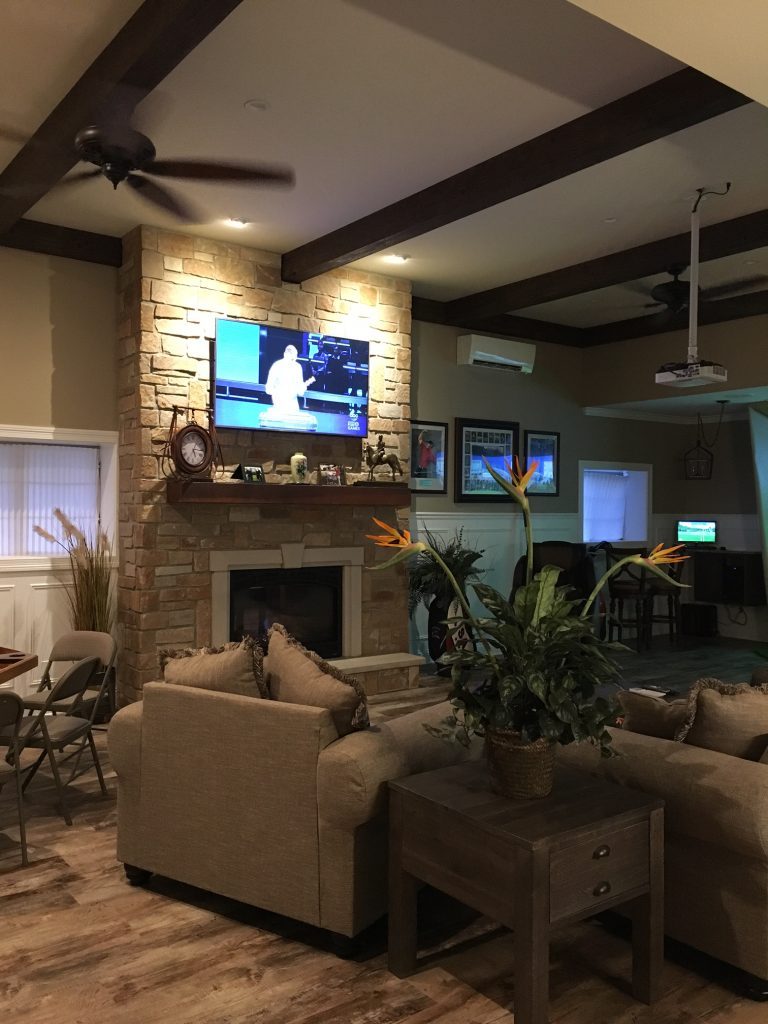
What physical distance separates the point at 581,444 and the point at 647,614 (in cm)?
185

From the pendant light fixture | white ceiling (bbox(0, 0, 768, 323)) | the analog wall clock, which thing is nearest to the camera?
white ceiling (bbox(0, 0, 768, 323))

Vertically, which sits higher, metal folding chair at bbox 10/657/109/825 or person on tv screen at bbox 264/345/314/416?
person on tv screen at bbox 264/345/314/416

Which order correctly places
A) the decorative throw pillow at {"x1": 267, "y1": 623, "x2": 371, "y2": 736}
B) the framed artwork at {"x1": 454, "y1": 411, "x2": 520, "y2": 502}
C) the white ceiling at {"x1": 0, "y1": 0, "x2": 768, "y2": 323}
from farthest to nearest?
the framed artwork at {"x1": 454, "y1": 411, "x2": 520, "y2": 502} < the white ceiling at {"x1": 0, "y1": 0, "x2": 768, "y2": 323} < the decorative throw pillow at {"x1": 267, "y1": 623, "x2": 371, "y2": 736}

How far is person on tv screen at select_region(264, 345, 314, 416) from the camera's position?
5926 mm

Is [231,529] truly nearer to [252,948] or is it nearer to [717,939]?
[252,948]

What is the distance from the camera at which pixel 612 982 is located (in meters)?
2.58

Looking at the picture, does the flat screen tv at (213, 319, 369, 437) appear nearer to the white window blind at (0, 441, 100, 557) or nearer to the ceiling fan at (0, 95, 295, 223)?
the white window blind at (0, 441, 100, 557)

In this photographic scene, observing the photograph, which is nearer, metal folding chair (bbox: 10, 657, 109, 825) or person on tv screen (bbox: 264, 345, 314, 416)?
metal folding chair (bbox: 10, 657, 109, 825)

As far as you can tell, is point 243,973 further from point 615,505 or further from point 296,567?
point 615,505

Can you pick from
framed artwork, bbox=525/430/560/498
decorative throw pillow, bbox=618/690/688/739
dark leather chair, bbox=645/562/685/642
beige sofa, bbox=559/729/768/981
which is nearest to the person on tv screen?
framed artwork, bbox=525/430/560/498

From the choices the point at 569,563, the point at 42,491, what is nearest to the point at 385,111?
the point at 42,491

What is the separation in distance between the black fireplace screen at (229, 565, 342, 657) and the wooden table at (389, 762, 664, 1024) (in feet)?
11.6

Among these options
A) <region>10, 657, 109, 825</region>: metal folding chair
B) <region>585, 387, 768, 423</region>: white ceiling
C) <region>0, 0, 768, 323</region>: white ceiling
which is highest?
<region>0, 0, 768, 323</region>: white ceiling

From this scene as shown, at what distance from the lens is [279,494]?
5777 millimetres
